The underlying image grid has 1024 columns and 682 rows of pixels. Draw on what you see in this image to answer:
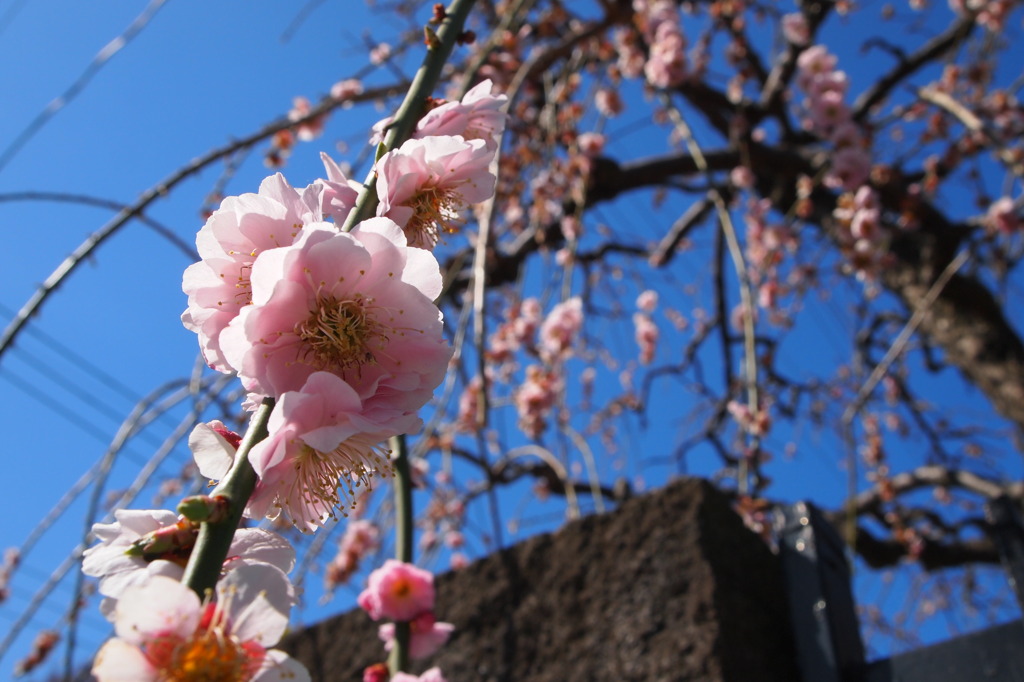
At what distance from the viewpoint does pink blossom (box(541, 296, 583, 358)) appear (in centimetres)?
357

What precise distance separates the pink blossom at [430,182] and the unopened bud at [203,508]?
0.27 meters

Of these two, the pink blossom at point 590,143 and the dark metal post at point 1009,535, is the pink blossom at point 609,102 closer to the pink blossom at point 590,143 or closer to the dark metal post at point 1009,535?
the pink blossom at point 590,143

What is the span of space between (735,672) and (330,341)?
0.85m

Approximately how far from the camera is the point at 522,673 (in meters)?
1.39

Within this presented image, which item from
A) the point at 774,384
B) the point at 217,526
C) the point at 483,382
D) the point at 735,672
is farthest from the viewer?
the point at 774,384

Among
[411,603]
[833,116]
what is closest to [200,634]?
[411,603]

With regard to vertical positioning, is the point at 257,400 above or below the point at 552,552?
below

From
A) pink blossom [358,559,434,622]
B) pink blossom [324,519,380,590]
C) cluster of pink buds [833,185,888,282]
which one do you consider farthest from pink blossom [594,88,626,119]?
pink blossom [358,559,434,622]

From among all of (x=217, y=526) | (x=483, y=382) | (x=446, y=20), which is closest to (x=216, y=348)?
(x=217, y=526)

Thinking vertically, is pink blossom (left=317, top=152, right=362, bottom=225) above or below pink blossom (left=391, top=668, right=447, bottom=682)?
above

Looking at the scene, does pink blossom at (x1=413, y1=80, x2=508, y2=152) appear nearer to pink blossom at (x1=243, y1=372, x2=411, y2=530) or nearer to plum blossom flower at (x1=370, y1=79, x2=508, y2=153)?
plum blossom flower at (x1=370, y1=79, x2=508, y2=153)

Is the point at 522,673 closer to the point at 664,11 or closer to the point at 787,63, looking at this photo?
Answer: the point at 664,11

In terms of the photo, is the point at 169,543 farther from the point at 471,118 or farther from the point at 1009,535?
the point at 1009,535

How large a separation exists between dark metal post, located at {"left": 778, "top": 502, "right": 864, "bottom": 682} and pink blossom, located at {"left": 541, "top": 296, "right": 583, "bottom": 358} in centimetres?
215
